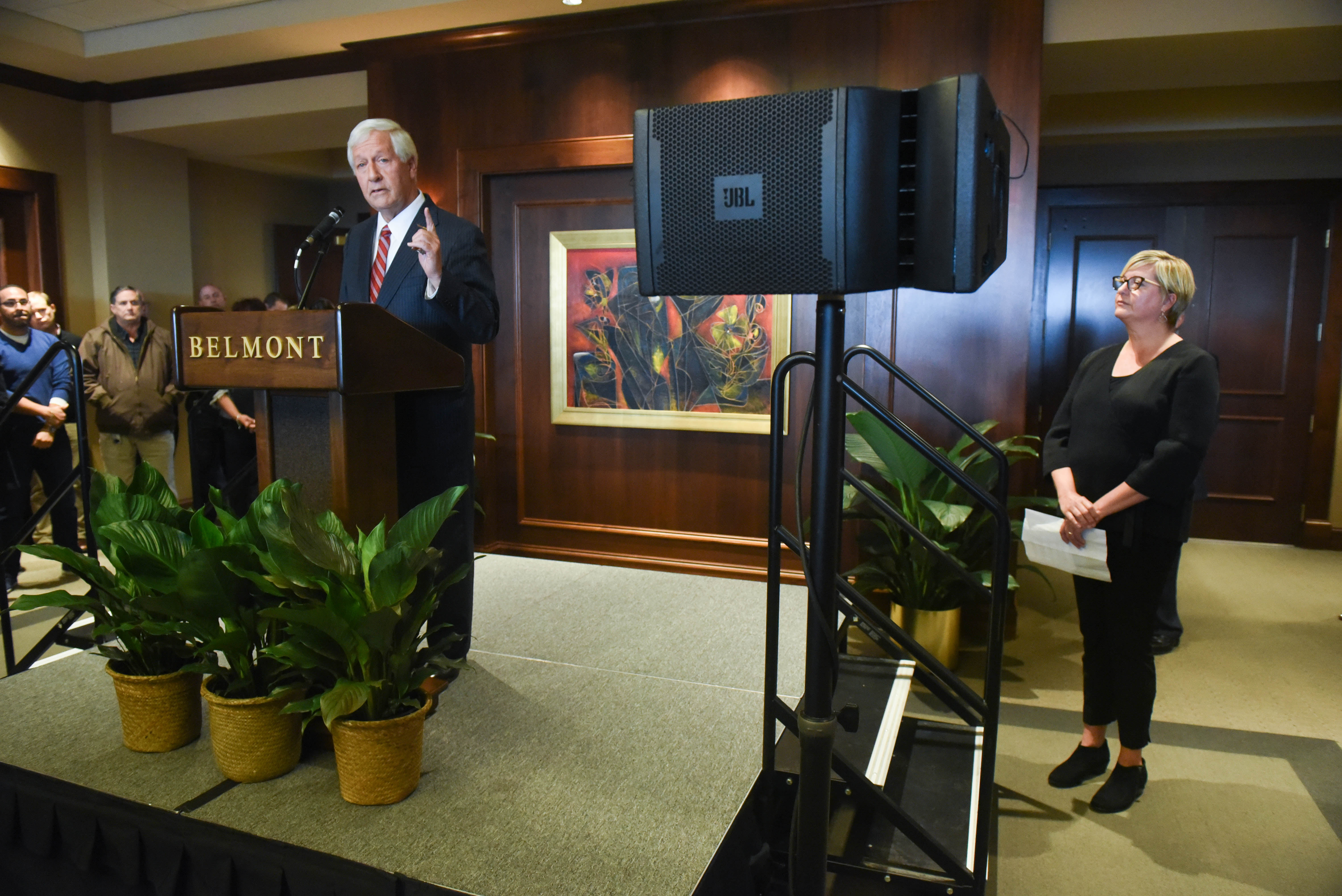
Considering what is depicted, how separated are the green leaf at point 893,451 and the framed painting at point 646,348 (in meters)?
0.67

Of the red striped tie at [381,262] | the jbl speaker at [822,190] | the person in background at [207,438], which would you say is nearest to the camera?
the jbl speaker at [822,190]

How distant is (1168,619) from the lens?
390 centimetres

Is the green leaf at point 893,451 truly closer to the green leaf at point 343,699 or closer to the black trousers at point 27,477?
the green leaf at point 343,699

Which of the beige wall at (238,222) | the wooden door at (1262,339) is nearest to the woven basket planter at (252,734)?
the wooden door at (1262,339)

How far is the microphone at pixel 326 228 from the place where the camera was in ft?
5.92

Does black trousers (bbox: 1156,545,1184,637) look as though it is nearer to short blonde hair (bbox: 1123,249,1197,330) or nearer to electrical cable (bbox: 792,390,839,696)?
short blonde hair (bbox: 1123,249,1197,330)

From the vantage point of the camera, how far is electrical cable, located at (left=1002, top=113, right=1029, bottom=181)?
345cm

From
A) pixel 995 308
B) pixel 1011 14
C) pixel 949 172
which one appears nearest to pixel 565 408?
pixel 995 308

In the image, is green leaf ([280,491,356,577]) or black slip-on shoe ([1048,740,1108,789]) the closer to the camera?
green leaf ([280,491,356,577])

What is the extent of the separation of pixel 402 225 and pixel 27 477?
336cm

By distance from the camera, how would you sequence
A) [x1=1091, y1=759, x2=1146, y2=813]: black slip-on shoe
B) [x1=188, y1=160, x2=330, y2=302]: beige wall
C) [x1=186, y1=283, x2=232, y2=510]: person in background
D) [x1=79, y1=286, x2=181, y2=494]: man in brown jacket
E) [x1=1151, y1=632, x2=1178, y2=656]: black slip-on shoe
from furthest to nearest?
1. [x1=188, y1=160, x2=330, y2=302]: beige wall
2. [x1=79, y1=286, x2=181, y2=494]: man in brown jacket
3. [x1=186, y1=283, x2=232, y2=510]: person in background
4. [x1=1151, y1=632, x2=1178, y2=656]: black slip-on shoe
5. [x1=1091, y1=759, x2=1146, y2=813]: black slip-on shoe

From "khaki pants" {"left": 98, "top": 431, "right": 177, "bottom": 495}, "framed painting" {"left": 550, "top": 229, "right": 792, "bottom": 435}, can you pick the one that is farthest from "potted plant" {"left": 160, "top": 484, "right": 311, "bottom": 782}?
"khaki pants" {"left": 98, "top": 431, "right": 177, "bottom": 495}

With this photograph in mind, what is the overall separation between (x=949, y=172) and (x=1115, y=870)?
75.5 inches

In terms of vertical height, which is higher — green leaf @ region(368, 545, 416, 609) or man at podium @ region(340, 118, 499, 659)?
man at podium @ region(340, 118, 499, 659)
